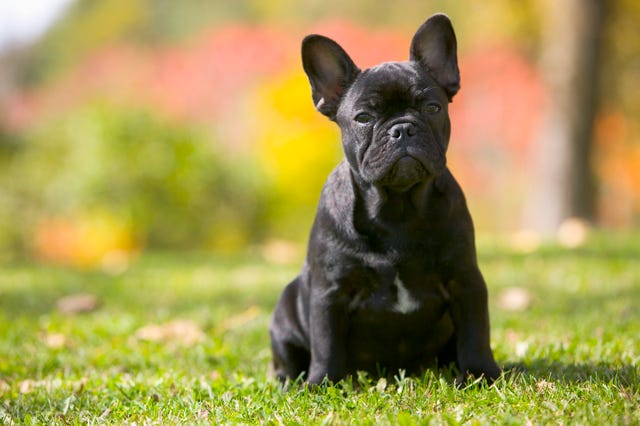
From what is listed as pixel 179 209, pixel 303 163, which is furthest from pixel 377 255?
pixel 303 163

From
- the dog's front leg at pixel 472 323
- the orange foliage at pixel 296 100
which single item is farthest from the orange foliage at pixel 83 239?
the dog's front leg at pixel 472 323

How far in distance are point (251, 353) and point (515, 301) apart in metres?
1.91

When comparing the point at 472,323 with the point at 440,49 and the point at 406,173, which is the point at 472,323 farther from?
the point at 440,49

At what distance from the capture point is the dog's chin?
10.4 ft

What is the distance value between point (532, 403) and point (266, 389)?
3.77ft

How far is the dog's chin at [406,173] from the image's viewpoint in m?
3.16

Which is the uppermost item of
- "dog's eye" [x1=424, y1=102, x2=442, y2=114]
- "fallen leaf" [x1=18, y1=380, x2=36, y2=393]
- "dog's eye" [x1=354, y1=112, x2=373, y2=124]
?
"dog's eye" [x1=424, y1=102, x2=442, y2=114]

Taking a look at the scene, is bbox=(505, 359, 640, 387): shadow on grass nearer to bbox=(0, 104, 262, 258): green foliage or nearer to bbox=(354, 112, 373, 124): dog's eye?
bbox=(354, 112, 373, 124): dog's eye

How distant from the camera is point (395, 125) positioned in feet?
10.5

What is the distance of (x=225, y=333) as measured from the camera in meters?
5.11

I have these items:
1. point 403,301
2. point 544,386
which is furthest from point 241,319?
point 544,386

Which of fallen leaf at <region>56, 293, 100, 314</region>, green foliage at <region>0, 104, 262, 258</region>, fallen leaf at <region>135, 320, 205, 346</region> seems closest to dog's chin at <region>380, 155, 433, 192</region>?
fallen leaf at <region>135, 320, 205, 346</region>

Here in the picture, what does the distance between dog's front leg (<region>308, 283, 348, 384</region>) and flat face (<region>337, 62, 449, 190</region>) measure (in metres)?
0.49

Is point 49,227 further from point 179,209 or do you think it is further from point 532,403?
point 532,403
